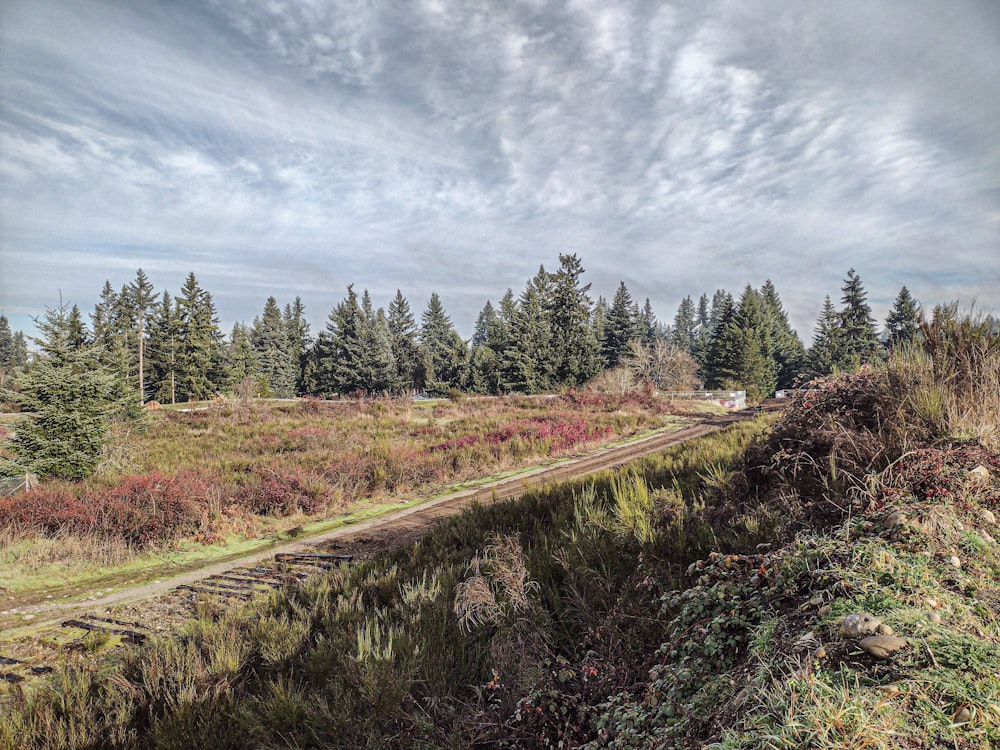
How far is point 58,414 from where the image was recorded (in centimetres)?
1185

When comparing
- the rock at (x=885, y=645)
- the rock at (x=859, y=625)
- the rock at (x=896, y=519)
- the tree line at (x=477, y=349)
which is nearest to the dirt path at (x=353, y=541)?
the rock at (x=896, y=519)

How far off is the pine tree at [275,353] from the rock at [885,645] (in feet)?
214

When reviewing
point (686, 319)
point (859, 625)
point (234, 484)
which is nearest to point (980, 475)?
point (859, 625)

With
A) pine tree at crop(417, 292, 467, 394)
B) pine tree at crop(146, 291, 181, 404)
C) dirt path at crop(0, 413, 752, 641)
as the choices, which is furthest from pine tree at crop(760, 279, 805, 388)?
pine tree at crop(146, 291, 181, 404)

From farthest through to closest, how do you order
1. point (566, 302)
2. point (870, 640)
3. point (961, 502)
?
point (566, 302) < point (961, 502) < point (870, 640)

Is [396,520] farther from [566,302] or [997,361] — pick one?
[566,302]

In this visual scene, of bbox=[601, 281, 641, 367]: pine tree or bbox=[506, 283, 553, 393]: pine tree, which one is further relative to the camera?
bbox=[601, 281, 641, 367]: pine tree

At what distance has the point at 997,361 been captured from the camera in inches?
187

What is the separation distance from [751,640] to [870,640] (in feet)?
2.09

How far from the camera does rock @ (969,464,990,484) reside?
3.45 meters

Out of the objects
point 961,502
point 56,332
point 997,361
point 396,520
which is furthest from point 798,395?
point 56,332

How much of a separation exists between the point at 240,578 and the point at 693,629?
278 inches

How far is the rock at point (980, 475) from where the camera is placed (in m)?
3.45

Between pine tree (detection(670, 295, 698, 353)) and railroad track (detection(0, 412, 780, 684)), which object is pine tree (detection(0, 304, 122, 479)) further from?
pine tree (detection(670, 295, 698, 353))
